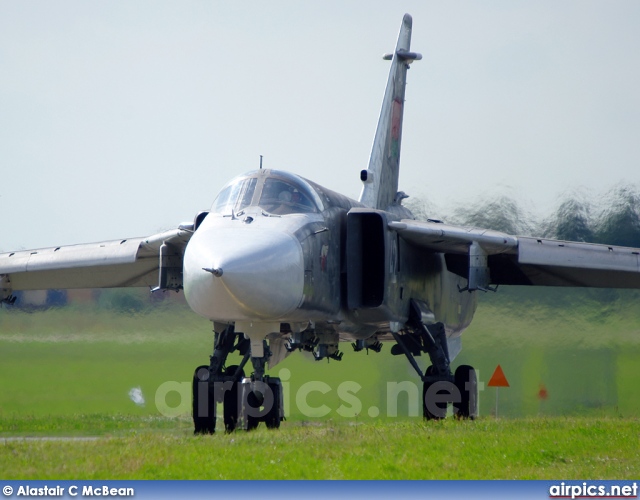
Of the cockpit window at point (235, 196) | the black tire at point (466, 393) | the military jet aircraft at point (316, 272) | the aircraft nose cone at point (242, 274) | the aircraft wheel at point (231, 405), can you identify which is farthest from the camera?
the black tire at point (466, 393)

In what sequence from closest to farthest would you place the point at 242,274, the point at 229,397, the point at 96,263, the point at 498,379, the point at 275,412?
1. the point at 242,274
2. the point at 275,412
3. the point at 229,397
4. the point at 96,263
5. the point at 498,379

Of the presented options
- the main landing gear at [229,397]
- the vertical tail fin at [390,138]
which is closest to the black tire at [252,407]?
the main landing gear at [229,397]

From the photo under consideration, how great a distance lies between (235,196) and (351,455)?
3.50 m

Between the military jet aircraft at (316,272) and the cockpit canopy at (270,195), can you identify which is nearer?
the military jet aircraft at (316,272)

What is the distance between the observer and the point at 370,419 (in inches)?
701

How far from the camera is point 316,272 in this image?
12008 mm

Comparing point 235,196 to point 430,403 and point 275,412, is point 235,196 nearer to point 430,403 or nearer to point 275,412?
point 275,412

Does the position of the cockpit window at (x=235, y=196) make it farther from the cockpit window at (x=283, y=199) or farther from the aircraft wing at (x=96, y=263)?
the aircraft wing at (x=96, y=263)

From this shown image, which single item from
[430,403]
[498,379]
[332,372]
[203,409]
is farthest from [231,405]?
[498,379]

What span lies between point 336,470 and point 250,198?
12.9 feet

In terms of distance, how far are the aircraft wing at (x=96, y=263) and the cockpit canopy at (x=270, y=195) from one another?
3.62ft

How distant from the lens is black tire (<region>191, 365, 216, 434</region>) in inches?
542

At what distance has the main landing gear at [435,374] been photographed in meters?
14.6

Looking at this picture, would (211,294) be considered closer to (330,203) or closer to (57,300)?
(330,203)
